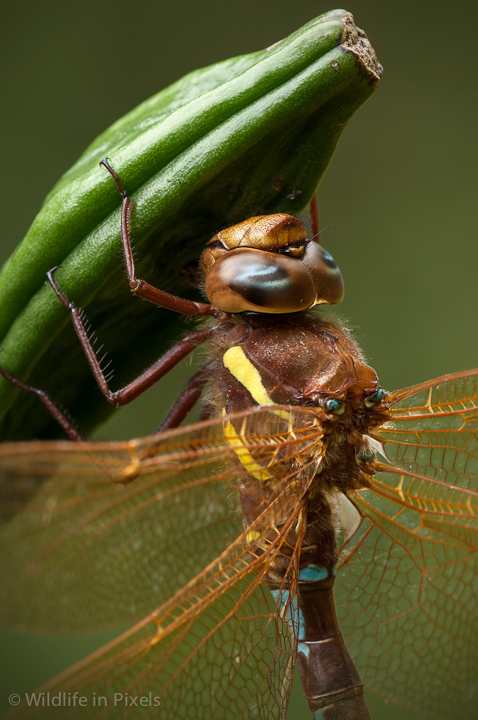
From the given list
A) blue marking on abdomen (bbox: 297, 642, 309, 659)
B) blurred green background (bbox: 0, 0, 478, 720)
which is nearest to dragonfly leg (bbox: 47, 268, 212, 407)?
blue marking on abdomen (bbox: 297, 642, 309, 659)

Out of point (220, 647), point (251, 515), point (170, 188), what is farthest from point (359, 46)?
point (220, 647)

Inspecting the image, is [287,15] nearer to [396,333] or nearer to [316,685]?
[396,333]

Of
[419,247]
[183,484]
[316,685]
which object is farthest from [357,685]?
[419,247]

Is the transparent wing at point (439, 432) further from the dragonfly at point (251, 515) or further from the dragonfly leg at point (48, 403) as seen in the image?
the dragonfly leg at point (48, 403)

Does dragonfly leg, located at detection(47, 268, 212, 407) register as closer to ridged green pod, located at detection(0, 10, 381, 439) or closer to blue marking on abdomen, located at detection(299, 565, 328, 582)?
ridged green pod, located at detection(0, 10, 381, 439)

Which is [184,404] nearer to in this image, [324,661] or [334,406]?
[334,406]
